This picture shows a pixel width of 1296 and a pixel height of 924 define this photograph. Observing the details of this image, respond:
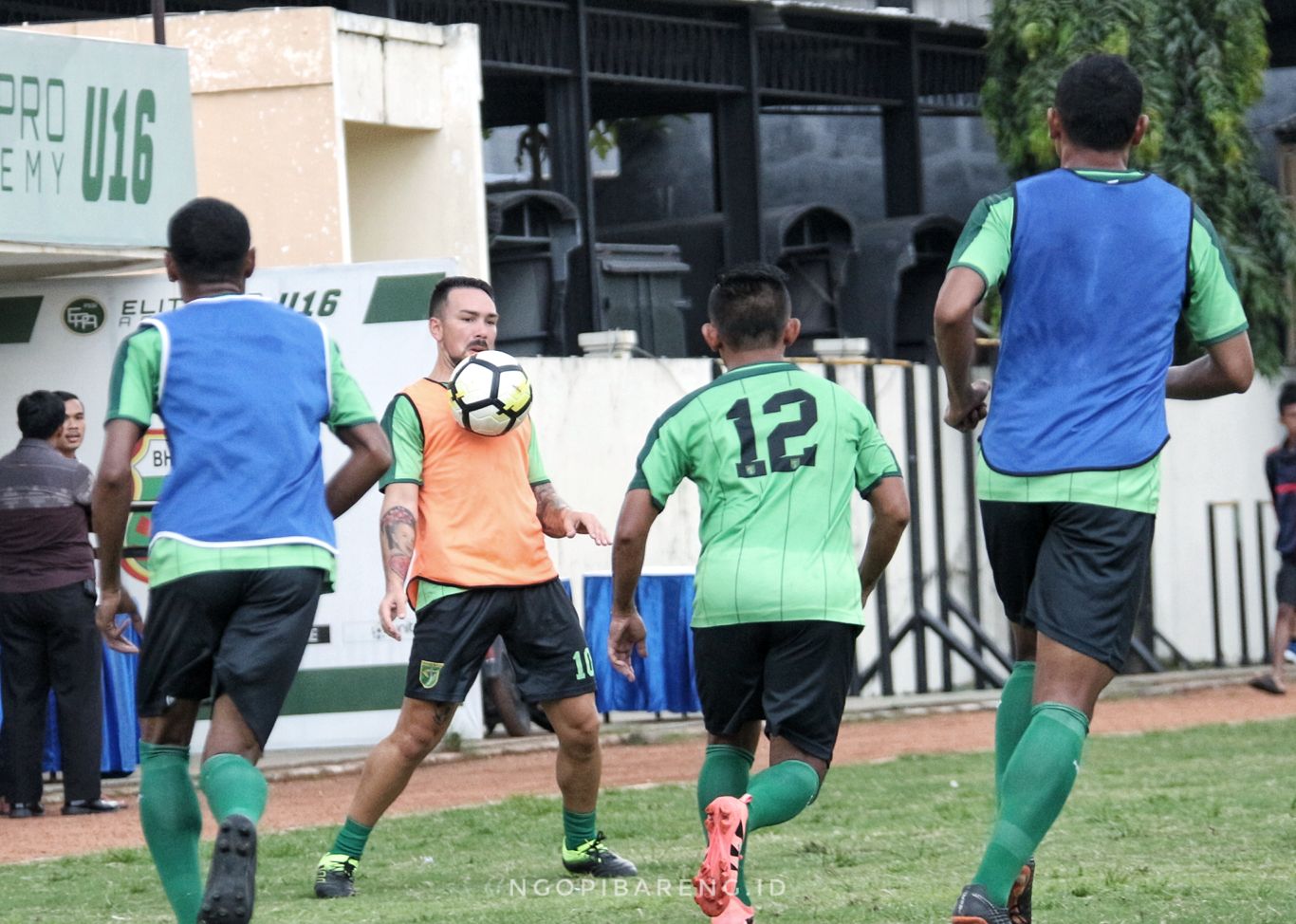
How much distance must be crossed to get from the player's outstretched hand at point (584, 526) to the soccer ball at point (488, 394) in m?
0.37

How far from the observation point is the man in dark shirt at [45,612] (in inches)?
442

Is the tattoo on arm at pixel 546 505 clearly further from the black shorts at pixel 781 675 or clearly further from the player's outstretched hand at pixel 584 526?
the black shorts at pixel 781 675

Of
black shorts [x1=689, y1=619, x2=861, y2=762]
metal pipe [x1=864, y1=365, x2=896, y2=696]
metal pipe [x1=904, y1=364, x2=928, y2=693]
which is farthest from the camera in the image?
metal pipe [x1=904, y1=364, x2=928, y2=693]

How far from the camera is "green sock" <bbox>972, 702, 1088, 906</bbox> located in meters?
5.27

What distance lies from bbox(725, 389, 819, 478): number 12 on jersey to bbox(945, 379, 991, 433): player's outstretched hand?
0.38 meters

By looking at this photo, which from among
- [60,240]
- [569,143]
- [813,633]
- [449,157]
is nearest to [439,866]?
[813,633]

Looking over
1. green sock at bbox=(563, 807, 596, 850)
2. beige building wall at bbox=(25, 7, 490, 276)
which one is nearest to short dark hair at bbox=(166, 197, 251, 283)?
green sock at bbox=(563, 807, 596, 850)

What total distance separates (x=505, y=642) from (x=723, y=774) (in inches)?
64.6

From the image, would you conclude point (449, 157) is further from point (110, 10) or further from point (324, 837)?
point (324, 837)

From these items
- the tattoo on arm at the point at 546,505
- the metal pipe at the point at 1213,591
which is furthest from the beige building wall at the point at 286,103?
the metal pipe at the point at 1213,591

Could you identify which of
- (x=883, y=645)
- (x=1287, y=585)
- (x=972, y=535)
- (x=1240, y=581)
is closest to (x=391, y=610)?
(x=1287, y=585)

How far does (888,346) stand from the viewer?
69.0ft

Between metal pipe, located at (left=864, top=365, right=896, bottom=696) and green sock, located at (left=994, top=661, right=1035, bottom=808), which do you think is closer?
green sock, located at (left=994, top=661, right=1035, bottom=808)

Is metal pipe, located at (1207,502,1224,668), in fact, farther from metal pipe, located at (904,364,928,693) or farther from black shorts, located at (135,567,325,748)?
black shorts, located at (135,567,325,748)
